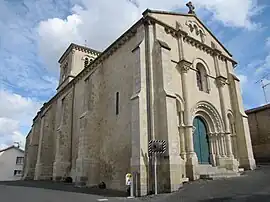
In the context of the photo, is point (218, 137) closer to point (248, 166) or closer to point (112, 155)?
point (248, 166)

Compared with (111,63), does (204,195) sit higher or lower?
lower

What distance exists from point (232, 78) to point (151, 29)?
29.1ft

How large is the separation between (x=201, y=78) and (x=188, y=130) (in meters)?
5.29

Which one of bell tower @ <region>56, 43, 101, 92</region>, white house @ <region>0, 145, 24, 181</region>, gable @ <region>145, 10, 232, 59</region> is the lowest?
white house @ <region>0, 145, 24, 181</region>

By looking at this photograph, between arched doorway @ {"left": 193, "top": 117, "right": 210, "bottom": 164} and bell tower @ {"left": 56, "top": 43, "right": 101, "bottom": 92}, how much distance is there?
20.7m

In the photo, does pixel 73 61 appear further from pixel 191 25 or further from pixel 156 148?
pixel 156 148

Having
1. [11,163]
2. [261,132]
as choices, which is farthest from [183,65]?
[11,163]

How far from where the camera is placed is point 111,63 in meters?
16.7

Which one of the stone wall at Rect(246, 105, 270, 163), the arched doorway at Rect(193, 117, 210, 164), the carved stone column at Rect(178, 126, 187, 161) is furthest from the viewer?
the stone wall at Rect(246, 105, 270, 163)

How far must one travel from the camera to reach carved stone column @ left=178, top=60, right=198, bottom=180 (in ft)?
40.0

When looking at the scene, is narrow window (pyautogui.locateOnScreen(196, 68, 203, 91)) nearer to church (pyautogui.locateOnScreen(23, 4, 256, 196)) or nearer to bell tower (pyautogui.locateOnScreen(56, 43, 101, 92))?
church (pyautogui.locateOnScreen(23, 4, 256, 196))

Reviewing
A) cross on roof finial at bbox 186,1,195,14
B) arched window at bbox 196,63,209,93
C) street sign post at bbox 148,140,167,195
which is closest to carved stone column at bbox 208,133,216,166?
arched window at bbox 196,63,209,93

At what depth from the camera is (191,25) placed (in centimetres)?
1719

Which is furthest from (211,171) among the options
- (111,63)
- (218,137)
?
(111,63)
